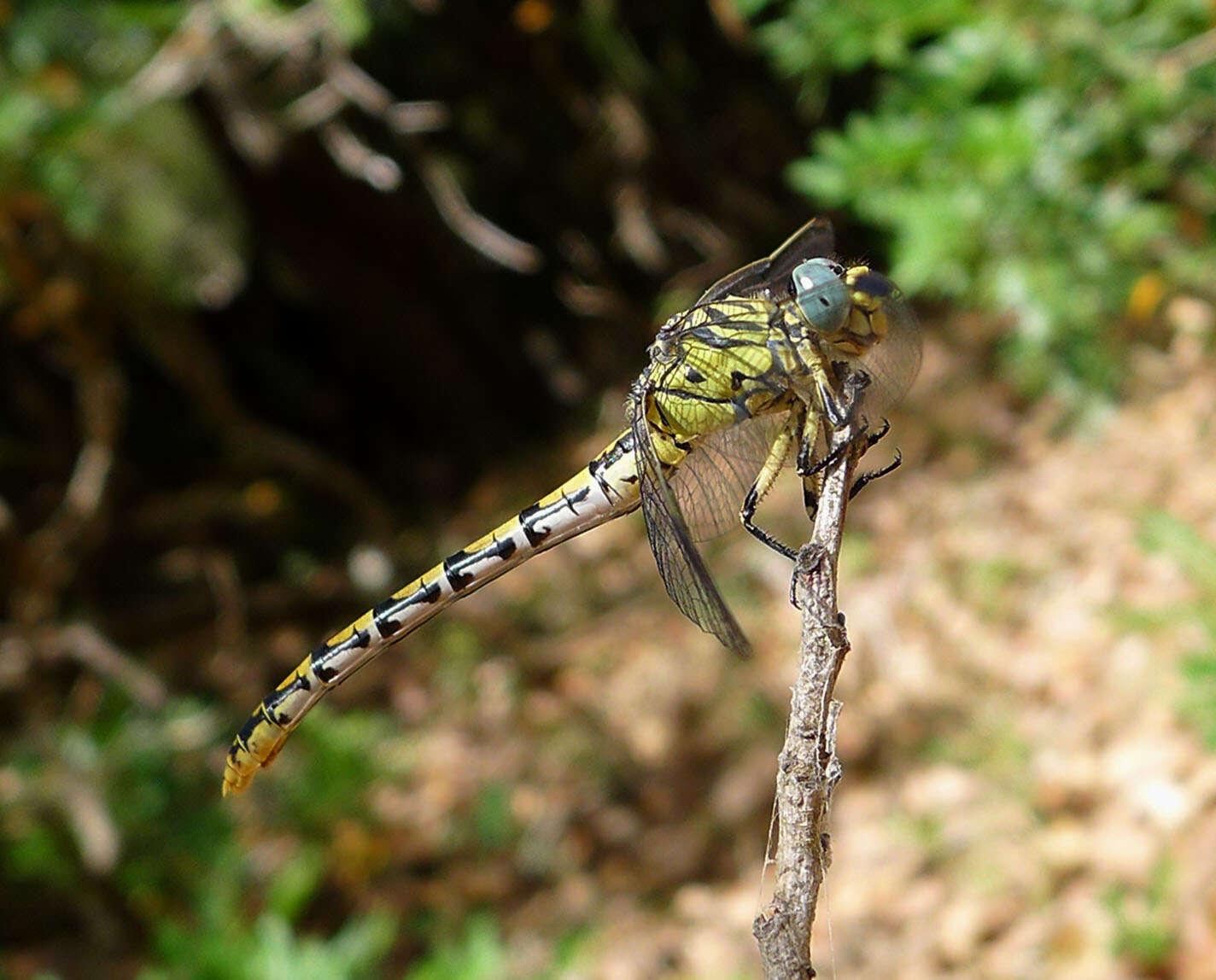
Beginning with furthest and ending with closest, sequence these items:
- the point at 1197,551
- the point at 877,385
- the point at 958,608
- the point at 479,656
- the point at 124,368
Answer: the point at 124,368, the point at 479,656, the point at 958,608, the point at 1197,551, the point at 877,385

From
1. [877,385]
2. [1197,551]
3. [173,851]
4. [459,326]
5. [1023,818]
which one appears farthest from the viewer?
[459,326]

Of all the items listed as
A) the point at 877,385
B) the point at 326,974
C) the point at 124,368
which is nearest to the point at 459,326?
the point at 124,368

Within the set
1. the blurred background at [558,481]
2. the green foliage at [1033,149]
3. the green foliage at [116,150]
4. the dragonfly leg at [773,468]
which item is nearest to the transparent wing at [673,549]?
the dragonfly leg at [773,468]

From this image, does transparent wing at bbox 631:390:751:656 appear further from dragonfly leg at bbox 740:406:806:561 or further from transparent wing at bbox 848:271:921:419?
transparent wing at bbox 848:271:921:419

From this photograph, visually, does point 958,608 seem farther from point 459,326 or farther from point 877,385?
point 459,326

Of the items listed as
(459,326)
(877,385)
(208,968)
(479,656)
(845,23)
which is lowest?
(877,385)

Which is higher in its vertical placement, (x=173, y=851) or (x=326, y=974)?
(x=173, y=851)
